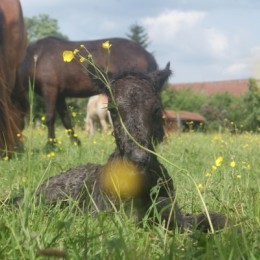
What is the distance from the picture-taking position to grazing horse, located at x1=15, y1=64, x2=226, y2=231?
378 centimetres

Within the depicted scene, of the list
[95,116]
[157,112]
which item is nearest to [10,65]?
[157,112]

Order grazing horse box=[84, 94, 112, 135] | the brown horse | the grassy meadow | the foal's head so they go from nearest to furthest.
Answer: the grassy meadow < the foal's head < the brown horse < grazing horse box=[84, 94, 112, 135]

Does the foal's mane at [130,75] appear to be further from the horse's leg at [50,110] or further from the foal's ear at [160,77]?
the horse's leg at [50,110]

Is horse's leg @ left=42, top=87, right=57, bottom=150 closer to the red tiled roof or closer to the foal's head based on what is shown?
the foal's head

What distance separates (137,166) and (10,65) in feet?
15.5

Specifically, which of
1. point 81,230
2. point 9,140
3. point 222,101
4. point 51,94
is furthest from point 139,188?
point 222,101

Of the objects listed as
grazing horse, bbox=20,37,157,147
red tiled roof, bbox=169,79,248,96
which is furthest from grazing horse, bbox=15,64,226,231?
red tiled roof, bbox=169,79,248,96

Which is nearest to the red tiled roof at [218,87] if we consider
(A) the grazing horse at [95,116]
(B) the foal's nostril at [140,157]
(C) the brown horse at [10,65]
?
(A) the grazing horse at [95,116]

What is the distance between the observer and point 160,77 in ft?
15.9

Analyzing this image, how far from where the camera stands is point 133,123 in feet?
13.4

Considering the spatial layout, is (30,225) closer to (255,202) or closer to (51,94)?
(255,202)

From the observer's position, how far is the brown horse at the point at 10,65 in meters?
7.50

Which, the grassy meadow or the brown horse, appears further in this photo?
the brown horse

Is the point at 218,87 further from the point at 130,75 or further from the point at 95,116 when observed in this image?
the point at 130,75
